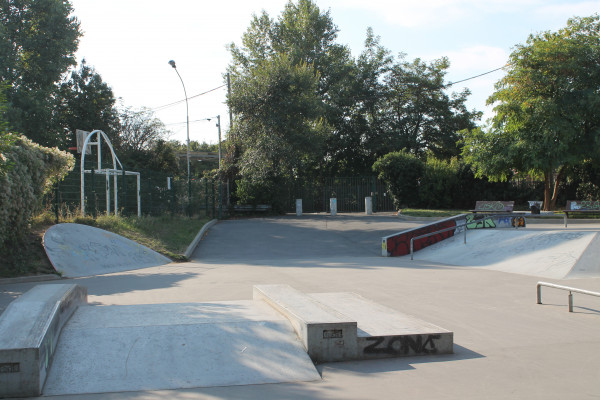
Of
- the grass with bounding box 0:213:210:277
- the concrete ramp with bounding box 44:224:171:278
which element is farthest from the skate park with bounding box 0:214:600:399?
the grass with bounding box 0:213:210:277

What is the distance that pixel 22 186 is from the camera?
11195 millimetres

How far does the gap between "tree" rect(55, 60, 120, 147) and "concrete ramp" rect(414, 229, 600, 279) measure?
104ft

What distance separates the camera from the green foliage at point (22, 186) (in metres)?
10.5

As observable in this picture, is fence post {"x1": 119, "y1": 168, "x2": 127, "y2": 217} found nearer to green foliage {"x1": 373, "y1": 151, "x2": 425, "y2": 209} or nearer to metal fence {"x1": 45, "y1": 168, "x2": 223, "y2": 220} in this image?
metal fence {"x1": 45, "y1": 168, "x2": 223, "y2": 220}

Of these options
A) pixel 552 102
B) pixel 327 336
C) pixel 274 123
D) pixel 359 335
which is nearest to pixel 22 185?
pixel 327 336

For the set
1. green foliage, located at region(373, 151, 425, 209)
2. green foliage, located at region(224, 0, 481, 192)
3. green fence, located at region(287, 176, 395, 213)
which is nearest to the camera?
green foliage, located at region(373, 151, 425, 209)

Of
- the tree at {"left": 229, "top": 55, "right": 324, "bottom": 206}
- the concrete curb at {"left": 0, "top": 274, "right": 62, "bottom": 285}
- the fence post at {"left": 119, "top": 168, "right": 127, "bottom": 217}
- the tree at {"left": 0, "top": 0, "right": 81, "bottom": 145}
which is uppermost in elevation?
the tree at {"left": 0, "top": 0, "right": 81, "bottom": 145}

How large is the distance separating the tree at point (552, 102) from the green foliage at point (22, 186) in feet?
72.1

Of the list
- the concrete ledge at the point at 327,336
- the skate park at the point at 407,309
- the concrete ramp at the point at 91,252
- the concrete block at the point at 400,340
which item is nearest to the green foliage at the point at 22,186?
the concrete ramp at the point at 91,252

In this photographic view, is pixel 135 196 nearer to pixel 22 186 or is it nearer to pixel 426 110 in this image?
pixel 22 186

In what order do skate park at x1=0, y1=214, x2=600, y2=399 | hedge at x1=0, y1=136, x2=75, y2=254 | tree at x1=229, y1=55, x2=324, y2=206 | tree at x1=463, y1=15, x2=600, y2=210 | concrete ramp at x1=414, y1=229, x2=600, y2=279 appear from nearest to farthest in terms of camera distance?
skate park at x1=0, y1=214, x2=600, y2=399 < hedge at x1=0, y1=136, x2=75, y2=254 < concrete ramp at x1=414, y1=229, x2=600, y2=279 < tree at x1=463, y1=15, x2=600, y2=210 < tree at x1=229, y1=55, x2=324, y2=206

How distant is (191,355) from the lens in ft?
15.6

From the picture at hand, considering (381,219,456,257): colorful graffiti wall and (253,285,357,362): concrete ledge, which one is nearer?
(253,285,357,362): concrete ledge

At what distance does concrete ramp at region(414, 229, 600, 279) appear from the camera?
1167 cm
